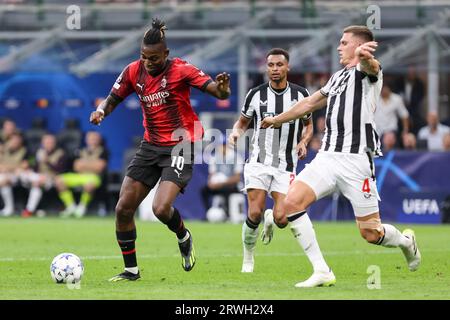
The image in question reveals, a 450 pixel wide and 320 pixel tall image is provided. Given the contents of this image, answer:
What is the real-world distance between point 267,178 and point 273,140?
505 millimetres

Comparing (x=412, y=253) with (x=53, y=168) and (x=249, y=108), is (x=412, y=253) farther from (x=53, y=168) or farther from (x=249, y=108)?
(x=53, y=168)

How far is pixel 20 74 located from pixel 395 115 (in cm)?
935

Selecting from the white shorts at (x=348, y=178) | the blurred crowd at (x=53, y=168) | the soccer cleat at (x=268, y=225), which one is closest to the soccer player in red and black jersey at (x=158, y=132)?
the white shorts at (x=348, y=178)

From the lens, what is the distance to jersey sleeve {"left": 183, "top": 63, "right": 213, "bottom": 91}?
433 inches

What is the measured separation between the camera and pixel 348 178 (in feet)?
33.5

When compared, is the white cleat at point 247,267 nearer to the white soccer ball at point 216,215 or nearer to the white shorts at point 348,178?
the white shorts at point 348,178

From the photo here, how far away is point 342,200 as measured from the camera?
73.2 ft

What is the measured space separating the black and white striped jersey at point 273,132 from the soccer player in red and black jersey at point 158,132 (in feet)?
5.84

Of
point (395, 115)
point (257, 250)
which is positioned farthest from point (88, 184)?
point (257, 250)

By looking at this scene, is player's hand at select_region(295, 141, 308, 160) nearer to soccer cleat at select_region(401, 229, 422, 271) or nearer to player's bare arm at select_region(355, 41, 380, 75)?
soccer cleat at select_region(401, 229, 422, 271)

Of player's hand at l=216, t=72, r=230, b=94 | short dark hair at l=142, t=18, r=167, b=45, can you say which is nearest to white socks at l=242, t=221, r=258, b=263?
player's hand at l=216, t=72, r=230, b=94

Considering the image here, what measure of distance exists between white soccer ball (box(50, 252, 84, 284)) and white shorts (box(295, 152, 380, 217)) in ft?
7.49

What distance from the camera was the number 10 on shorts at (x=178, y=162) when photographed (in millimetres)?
11141
